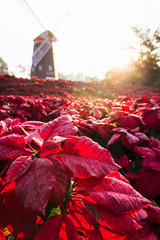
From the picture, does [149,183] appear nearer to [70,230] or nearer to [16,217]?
[70,230]

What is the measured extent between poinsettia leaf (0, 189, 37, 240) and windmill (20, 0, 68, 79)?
886 inches

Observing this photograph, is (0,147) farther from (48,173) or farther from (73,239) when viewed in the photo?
(73,239)

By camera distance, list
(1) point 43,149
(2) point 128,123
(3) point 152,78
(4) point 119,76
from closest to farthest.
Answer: (1) point 43,149 → (2) point 128,123 → (3) point 152,78 → (4) point 119,76

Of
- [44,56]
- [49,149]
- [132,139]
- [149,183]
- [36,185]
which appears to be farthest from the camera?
[44,56]

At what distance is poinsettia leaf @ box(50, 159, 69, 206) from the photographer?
0.39 metres

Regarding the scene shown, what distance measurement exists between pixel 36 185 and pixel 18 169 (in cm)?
8

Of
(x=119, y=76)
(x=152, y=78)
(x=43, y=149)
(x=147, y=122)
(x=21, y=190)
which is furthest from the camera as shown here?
(x=119, y=76)

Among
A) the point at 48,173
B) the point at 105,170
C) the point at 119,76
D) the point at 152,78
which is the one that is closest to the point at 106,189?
the point at 105,170

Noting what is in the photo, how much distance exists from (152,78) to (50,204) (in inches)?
1086

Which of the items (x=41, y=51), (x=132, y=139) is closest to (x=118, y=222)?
(x=132, y=139)

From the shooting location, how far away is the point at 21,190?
37cm

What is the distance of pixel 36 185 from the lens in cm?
37

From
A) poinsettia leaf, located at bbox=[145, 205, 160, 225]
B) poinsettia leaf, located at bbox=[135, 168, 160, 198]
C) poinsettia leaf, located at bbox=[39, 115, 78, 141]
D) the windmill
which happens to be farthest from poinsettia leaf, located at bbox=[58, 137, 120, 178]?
the windmill

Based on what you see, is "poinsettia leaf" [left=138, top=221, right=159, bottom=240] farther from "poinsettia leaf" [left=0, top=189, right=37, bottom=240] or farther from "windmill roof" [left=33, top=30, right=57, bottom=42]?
"windmill roof" [left=33, top=30, right=57, bottom=42]
